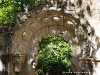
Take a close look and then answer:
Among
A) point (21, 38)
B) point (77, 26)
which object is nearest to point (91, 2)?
point (77, 26)

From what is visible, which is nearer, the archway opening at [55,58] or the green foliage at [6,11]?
the green foliage at [6,11]

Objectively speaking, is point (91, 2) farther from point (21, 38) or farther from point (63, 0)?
point (21, 38)

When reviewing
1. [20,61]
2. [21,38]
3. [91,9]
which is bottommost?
[20,61]

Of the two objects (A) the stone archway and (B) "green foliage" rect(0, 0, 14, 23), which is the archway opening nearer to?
(B) "green foliage" rect(0, 0, 14, 23)

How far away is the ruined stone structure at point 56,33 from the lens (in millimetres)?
6602

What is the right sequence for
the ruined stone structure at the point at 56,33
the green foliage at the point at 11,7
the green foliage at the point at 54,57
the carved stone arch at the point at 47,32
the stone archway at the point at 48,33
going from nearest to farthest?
the ruined stone structure at the point at 56,33 → the stone archway at the point at 48,33 → the carved stone arch at the point at 47,32 → the green foliage at the point at 11,7 → the green foliage at the point at 54,57

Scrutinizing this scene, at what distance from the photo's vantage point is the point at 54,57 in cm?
1341

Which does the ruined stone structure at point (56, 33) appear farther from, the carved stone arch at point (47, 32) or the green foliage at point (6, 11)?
the green foliage at point (6, 11)

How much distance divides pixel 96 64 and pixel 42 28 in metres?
1.94

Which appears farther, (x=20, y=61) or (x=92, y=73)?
(x=20, y=61)

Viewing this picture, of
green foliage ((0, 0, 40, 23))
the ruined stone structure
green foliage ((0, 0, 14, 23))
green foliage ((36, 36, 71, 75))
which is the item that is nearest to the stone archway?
the ruined stone structure

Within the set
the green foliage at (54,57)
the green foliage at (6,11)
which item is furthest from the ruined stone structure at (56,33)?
the green foliage at (54,57)

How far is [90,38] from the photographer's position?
659 centimetres

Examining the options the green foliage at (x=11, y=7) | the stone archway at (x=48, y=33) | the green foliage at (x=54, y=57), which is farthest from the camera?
the green foliage at (x=54, y=57)
